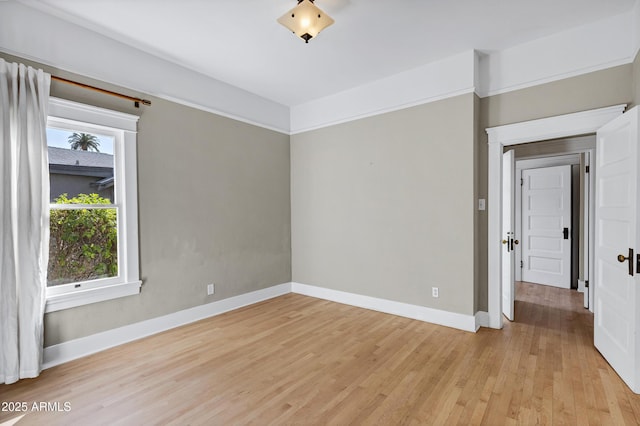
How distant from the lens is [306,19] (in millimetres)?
2547

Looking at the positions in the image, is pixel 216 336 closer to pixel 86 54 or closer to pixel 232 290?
pixel 232 290

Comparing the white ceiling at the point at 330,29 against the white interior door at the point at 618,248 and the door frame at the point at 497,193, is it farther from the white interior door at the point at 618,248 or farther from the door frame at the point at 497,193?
the white interior door at the point at 618,248

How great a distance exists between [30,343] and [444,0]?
173 inches

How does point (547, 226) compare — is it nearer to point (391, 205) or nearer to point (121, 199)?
point (391, 205)

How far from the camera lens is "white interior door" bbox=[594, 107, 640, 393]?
225 cm

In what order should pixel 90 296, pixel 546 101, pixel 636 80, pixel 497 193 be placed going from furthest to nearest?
pixel 497 193
pixel 546 101
pixel 90 296
pixel 636 80

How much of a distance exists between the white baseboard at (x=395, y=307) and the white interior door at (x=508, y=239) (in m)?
0.69

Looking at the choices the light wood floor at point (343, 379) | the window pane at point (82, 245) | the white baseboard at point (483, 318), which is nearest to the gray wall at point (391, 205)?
the white baseboard at point (483, 318)

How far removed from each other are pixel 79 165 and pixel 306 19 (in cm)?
252

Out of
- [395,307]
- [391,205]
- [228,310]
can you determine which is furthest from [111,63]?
[395,307]

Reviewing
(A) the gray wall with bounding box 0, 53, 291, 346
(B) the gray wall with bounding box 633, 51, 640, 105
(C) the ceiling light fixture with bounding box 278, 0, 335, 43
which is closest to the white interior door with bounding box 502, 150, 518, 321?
(B) the gray wall with bounding box 633, 51, 640, 105

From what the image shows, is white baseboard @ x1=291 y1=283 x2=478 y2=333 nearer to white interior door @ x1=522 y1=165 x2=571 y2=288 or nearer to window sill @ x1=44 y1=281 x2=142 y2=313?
window sill @ x1=44 y1=281 x2=142 y2=313

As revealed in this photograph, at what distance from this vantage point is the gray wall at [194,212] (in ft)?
10.2

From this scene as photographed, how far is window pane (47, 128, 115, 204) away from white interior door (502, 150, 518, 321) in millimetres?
4477
